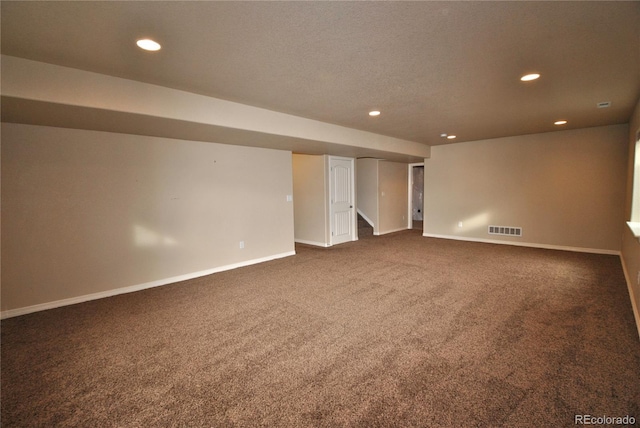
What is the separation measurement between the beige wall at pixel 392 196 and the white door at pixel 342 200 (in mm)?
1129

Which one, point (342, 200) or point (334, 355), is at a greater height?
point (342, 200)

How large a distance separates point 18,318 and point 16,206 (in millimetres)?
1237

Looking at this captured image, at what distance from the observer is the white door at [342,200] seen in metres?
6.81

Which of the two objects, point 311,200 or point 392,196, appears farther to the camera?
point 392,196

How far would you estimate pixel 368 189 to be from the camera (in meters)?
8.26

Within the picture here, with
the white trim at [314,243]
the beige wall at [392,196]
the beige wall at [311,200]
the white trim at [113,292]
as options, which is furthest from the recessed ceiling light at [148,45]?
the beige wall at [392,196]

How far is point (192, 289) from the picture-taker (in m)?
3.98

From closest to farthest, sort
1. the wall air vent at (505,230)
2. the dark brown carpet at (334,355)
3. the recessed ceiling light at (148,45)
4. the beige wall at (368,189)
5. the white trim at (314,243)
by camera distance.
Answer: the dark brown carpet at (334,355) → the recessed ceiling light at (148,45) → the wall air vent at (505,230) → the white trim at (314,243) → the beige wall at (368,189)

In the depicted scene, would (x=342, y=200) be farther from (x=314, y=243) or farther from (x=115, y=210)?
(x=115, y=210)

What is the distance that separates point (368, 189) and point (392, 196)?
79cm

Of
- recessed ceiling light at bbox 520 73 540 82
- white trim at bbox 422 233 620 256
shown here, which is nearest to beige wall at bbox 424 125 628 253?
white trim at bbox 422 233 620 256

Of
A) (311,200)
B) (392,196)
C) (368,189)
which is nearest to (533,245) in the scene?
(392,196)

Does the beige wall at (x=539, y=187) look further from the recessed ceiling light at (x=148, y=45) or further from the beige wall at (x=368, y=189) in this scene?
the recessed ceiling light at (x=148, y=45)

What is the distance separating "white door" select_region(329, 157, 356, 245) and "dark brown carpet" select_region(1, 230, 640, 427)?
116 inches
